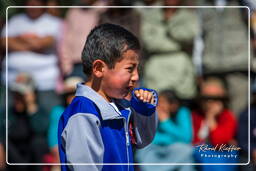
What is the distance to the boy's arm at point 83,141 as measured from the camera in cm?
229

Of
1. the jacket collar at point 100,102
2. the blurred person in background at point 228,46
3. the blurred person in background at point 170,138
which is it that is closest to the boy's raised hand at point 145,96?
the jacket collar at point 100,102

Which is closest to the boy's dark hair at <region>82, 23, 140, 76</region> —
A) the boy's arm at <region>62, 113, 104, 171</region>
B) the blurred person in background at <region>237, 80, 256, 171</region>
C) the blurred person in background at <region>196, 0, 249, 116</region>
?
the boy's arm at <region>62, 113, 104, 171</region>

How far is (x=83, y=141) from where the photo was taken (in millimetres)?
2279

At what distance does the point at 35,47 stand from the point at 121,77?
2.82 feet

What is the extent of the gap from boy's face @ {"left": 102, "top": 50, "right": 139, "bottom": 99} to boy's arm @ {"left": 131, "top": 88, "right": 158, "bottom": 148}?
0.19 feet

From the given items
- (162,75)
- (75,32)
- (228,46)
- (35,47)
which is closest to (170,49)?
(162,75)

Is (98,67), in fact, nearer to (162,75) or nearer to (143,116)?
(143,116)

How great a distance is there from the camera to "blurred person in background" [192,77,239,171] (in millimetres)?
3057

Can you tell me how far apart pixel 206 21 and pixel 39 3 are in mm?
1003

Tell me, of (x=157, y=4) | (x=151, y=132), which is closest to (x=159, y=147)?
(x=151, y=132)

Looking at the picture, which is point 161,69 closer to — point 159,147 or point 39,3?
point 159,147

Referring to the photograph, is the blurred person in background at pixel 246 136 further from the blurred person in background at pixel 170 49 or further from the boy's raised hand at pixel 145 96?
the boy's raised hand at pixel 145 96

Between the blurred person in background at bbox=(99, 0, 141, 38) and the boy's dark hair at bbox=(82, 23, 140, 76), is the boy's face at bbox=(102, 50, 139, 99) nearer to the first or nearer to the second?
the boy's dark hair at bbox=(82, 23, 140, 76)

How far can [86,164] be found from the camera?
2273 millimetres
